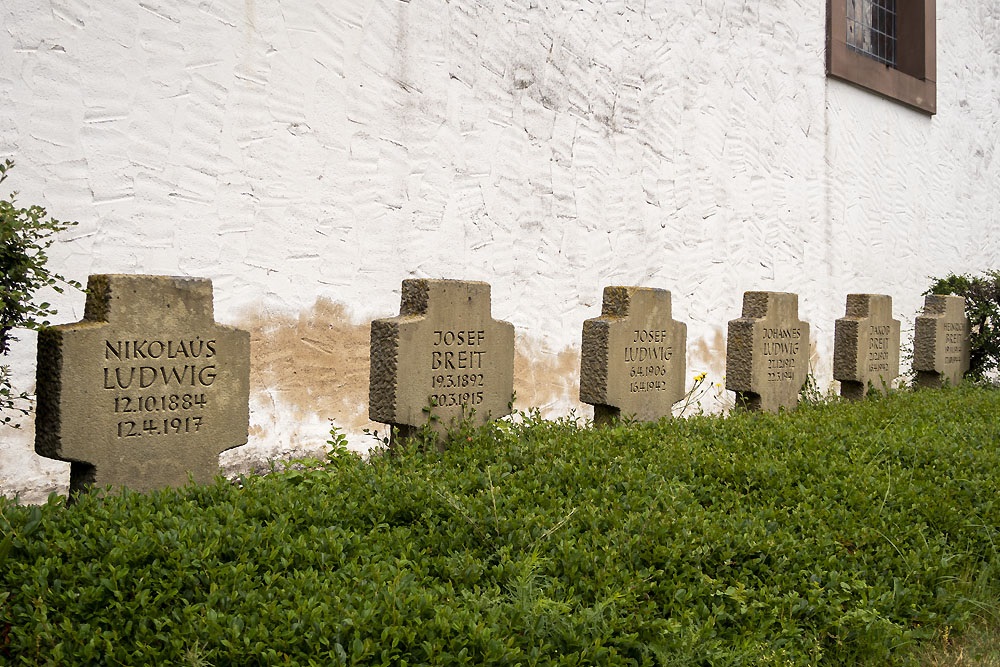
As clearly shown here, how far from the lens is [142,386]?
3.86 m

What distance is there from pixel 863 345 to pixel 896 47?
6091 mm

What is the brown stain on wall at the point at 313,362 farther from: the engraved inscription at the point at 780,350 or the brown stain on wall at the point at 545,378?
the engraved inscription at the point at 780,350

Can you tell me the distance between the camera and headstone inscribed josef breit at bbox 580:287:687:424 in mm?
5742

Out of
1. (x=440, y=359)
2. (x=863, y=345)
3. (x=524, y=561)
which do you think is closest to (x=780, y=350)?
(x=863, y=345)

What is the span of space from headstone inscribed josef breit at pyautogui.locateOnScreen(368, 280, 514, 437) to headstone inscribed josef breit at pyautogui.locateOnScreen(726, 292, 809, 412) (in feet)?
7.73

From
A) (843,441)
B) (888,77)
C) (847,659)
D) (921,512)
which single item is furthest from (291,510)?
(888,77)

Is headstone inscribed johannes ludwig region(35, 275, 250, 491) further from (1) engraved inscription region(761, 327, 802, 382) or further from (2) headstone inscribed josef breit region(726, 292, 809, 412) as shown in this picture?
(1) engraved inscription region(761, 327, 802, 382)

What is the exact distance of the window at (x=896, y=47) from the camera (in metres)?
11.1

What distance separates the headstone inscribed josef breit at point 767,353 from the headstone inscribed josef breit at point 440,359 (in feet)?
7.73

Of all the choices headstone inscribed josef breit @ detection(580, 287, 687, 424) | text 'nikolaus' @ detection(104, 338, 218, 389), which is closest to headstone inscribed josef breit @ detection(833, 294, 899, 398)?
headstone inscribed josef breit @ detection(580, 287, 687, 424)

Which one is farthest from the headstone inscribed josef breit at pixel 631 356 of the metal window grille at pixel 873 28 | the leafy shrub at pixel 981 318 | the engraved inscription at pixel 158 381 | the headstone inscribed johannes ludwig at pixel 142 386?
the metal window grille at pixel 873 28

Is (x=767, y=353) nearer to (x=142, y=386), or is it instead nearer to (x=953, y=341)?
(x=953, y=341)

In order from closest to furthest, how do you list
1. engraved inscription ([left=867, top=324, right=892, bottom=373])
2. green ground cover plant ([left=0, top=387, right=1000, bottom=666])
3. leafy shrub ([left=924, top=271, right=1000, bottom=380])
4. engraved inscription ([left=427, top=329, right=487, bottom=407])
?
green ground cover plant ([left=0, top=387, right=1000, bottom=666]), engraved inscription ([left=427, top=329, right=487, bottom=407]), engraved inscription ([left=867, top=324, right=892, bottom=373]), leafy shrub ([left=924, top=271, right=1000, bottom=380])

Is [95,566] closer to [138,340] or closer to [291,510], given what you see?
[291,510]
